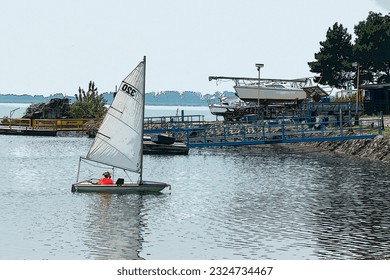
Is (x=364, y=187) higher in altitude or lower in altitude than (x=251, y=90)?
lower

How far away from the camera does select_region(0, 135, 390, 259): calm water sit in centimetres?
3203

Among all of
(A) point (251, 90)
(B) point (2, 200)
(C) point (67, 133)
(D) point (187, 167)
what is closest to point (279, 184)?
(D) point (187, 167)

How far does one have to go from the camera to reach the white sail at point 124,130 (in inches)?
1893

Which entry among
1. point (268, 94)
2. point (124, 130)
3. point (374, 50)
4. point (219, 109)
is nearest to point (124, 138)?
point (124, 130)

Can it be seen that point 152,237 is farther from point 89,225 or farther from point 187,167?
point 187,167

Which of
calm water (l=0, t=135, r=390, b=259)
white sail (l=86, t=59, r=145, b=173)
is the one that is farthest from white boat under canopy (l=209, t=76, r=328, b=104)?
white sail (l=86, t=59, r=145, b=173)

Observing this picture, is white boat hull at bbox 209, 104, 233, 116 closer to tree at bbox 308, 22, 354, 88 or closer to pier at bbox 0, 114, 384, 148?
pier at bbox 0, 114, 384, 148

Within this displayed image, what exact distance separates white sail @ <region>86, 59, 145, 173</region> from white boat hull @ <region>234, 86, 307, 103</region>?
54708 mm

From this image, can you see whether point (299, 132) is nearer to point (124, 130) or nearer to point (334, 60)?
point (124, 130)

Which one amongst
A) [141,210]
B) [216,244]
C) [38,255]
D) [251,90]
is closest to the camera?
[38,255]

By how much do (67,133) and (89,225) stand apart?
8828 cm

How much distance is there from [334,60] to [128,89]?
257ft

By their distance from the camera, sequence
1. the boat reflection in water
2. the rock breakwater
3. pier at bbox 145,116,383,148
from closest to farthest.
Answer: the boat reflection in water
the rock breakwater
pier at bbox 145,116,383,148

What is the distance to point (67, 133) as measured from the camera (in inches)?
4904
